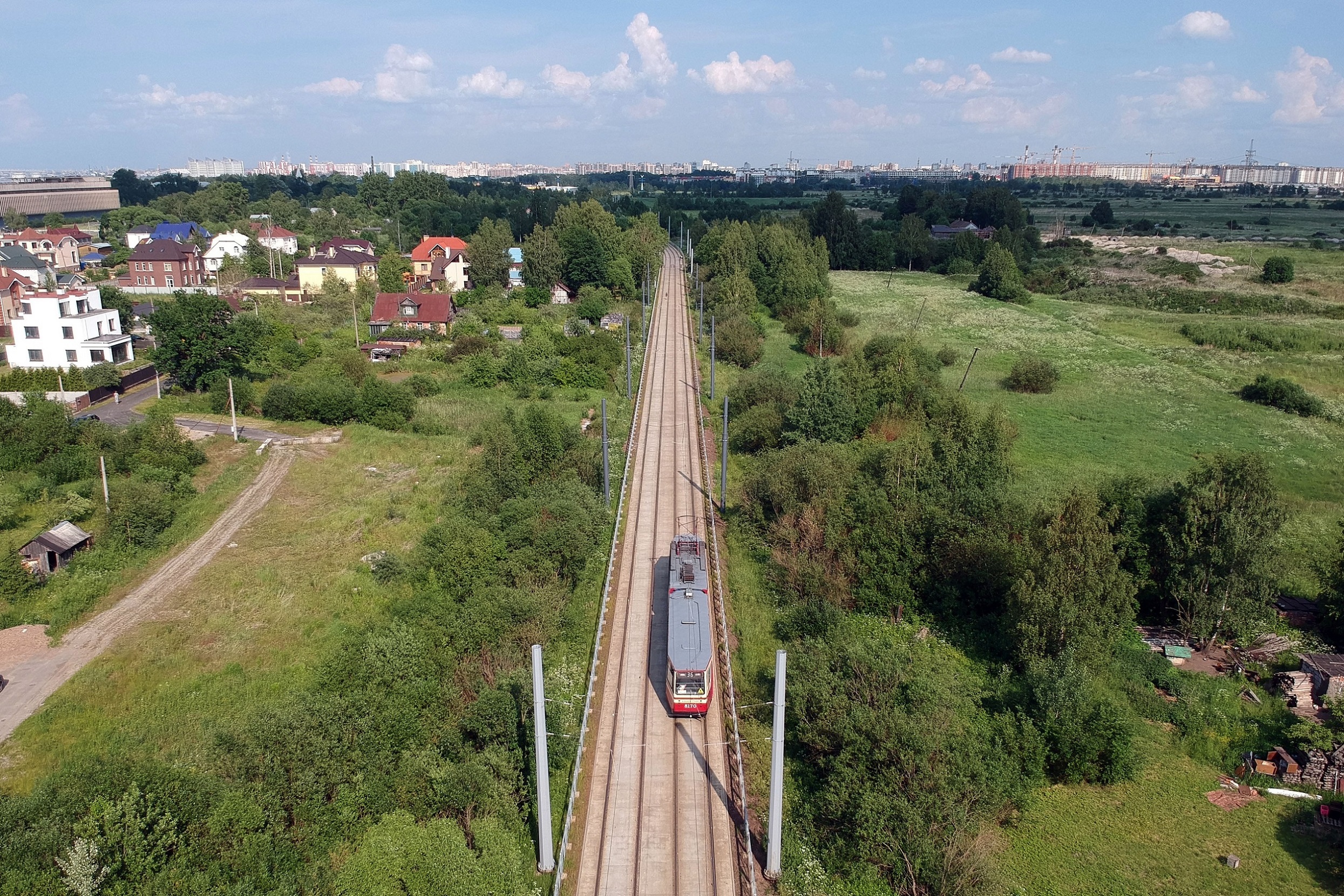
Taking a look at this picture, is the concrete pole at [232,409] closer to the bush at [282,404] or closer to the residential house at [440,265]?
the bush at [282,404]

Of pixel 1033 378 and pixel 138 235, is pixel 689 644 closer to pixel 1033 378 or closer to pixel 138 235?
pixel 1033 378

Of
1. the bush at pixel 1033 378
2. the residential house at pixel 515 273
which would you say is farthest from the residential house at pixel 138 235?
the bush at pixel 1033 378

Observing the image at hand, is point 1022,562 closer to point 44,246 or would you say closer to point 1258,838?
point 1258,838

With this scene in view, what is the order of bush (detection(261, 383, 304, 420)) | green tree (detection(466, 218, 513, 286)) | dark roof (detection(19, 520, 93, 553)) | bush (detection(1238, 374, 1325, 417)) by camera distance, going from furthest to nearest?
green tree (detection(466, 218, 513, 286))
bush (detection(1238, 374, 1325, 417))
bush (detection(261, 383, 304, 420))
dark roof (detection(19, 520, 93, 553))

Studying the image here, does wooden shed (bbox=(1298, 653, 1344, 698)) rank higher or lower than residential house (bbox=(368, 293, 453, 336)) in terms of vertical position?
lower

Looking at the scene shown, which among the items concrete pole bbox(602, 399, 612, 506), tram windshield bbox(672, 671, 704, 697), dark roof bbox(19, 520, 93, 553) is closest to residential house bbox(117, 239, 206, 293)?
dark roof bbox(19, 520, 93, 553)

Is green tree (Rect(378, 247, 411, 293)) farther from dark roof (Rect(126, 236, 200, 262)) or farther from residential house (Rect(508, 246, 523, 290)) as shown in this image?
dark roof (Rect(126, 236, 200, 262))

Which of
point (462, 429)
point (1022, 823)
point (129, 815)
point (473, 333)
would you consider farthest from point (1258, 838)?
point (473, 333)
